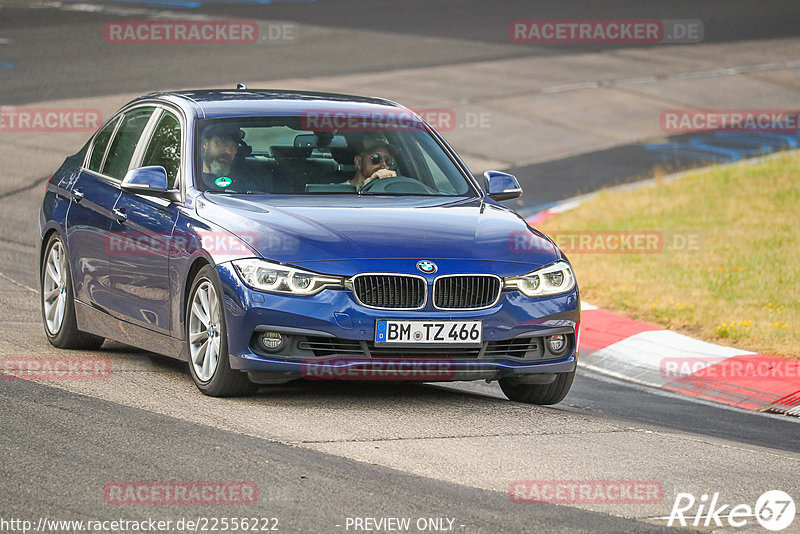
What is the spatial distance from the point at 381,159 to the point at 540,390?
1759 millimetres

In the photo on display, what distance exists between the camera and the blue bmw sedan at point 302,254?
24.3ft

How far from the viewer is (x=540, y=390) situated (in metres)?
8.31

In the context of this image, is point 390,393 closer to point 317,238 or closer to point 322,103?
point 317,238

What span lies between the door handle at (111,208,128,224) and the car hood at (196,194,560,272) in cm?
74

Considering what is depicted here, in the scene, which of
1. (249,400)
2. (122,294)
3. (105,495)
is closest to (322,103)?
(122,294)

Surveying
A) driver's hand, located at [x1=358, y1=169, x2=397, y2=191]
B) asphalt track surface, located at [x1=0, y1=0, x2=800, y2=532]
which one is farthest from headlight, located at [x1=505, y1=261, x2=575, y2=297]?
driver's hand, located at [x1=358, y1=169, x2=397, y2=191]

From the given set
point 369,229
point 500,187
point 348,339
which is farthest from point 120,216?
point 500,187

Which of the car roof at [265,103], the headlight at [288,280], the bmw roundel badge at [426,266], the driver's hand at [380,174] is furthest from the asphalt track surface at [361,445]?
the car roof at [265,103]

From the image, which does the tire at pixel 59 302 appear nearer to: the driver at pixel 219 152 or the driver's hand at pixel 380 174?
the driver at pixel 219 152

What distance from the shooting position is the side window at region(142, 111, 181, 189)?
28.4 feet

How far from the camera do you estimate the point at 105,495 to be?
18.6ft

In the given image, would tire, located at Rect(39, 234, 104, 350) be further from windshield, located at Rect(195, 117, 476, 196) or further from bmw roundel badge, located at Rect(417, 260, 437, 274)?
bmw roundel badge, located at Rect(417, 260, 437, 274)

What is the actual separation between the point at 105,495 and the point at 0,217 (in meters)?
9.99

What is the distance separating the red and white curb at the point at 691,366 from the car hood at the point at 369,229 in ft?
7.83
